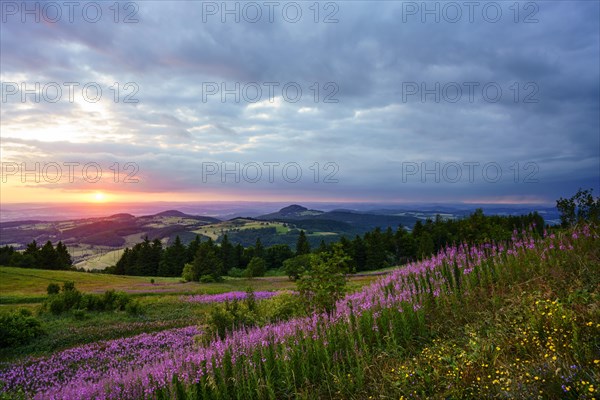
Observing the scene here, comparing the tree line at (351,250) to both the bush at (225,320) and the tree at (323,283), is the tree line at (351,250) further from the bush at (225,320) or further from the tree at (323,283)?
the tree at (323,283)

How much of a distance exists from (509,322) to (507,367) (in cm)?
190

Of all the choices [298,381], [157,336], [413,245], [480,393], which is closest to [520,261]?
[480,393]

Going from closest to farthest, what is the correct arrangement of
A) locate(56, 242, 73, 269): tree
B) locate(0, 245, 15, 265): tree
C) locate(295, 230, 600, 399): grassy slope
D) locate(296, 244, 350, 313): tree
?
locate(295, 230, 600, 399): grassy slope, locate(296, 244, 350, 313): tree, locate(0, 245, 15, 265): tree, locate(56, 242, 73, 269): tree

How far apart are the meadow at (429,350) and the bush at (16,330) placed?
388 centimetres

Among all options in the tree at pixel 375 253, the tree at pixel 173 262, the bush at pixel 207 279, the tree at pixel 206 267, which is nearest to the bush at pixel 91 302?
the bush at pixel 207 279

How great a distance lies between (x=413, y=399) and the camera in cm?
434

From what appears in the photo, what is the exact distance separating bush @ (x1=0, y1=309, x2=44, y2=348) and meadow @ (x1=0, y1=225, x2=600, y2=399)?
3.88m

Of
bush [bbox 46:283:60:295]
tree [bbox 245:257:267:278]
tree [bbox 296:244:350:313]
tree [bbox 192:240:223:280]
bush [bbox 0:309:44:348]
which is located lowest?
tree [bbox 245:257:267:278]

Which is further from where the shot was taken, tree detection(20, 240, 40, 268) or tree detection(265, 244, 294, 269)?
tree detection(265, 244, 294, 269)

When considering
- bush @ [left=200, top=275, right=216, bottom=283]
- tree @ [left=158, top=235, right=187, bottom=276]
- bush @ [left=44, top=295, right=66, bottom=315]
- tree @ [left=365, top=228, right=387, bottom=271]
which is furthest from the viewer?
tree @ [left=158, top=235, right=187, bottom=276]

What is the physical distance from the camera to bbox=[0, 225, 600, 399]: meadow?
4238 millimetres

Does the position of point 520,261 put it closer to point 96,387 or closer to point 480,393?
point 480,393

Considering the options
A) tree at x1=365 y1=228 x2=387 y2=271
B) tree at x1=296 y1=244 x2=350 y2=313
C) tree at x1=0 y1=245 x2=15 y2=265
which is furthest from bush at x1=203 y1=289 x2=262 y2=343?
tree at x1=0 y1=245 x2=15 y2=265

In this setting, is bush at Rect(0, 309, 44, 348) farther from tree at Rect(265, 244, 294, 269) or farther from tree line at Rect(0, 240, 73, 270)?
tree at Rect(265, 244, 294, 269)
